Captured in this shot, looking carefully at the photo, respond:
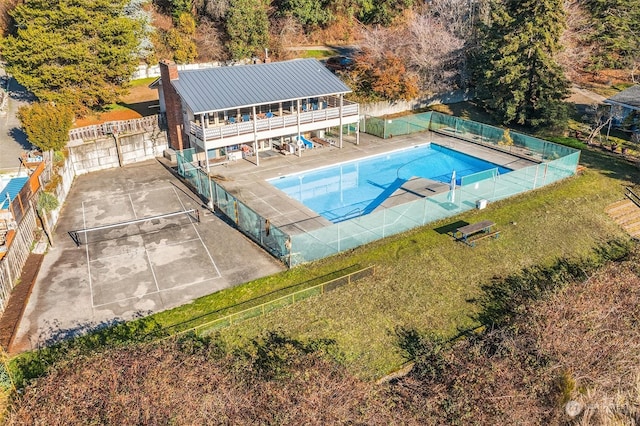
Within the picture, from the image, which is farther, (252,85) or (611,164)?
(611,164)

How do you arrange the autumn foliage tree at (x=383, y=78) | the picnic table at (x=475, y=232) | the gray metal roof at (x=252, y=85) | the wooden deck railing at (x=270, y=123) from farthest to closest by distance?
the autumn foliage tree at (x=383, y=78), the gray metal roof at (x=252, y=85), the wooden deck railing at (x=270, y=123), the picnic table at (x=475, y=232)

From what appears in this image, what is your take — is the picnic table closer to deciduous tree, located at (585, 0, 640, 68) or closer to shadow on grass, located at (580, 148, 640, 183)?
shadow on grass, located at (580, 148, 640, 183)

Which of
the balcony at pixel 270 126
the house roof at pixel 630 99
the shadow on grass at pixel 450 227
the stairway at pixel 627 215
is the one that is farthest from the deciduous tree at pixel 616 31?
the shadow on grass at pixel 450 227

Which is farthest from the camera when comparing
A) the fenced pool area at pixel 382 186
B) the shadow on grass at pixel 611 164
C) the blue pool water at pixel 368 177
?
the shadow on grass at pixel 611 164

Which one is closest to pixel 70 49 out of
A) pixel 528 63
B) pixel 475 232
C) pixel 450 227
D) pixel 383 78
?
pixel 383 78

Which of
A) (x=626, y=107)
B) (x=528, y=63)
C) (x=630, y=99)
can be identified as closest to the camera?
(x=630, y=99)

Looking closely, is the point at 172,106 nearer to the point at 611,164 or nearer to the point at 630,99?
the point at 611,164

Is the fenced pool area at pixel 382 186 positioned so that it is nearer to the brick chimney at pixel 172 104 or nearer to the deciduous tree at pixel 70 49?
the brick chimney at pixel 172 104
